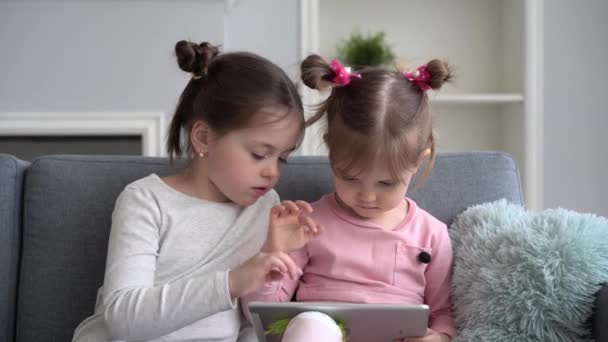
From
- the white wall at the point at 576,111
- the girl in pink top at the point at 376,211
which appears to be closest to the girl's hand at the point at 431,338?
the girl in pink top at the point at 376,211

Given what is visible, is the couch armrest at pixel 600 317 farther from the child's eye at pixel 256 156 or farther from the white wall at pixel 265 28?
the white wall at pixel 265 28

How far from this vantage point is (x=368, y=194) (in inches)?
51.9

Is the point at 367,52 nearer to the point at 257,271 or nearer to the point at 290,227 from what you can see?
the point at 290,227

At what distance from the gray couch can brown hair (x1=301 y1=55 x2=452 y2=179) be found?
0.78ft

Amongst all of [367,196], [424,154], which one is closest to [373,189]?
[367,196]

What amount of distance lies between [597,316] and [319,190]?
2.10 feet

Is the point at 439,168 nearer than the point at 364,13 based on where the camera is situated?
Yes

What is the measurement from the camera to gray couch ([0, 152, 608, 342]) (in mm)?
1465

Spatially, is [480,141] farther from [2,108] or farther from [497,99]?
[2,108]

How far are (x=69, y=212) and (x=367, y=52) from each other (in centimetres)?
157

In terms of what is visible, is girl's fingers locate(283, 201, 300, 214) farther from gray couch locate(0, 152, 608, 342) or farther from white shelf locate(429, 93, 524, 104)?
white shelf locate(429, 93, 524, 104)

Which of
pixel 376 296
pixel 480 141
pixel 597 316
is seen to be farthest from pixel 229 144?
pixel 480 141

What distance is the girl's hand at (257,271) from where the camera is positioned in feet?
3.80

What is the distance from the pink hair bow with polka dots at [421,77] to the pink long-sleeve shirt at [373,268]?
27 centimetres
